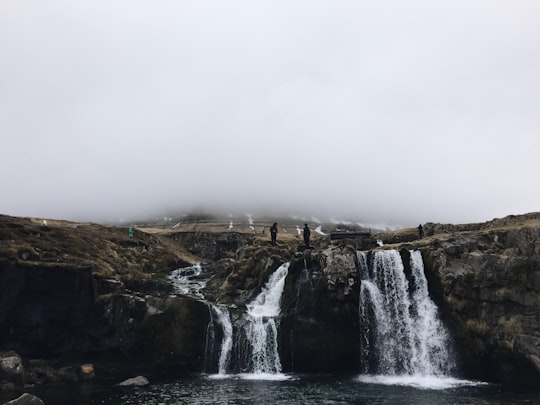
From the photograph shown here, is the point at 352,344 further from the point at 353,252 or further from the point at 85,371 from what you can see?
the point at 85,371

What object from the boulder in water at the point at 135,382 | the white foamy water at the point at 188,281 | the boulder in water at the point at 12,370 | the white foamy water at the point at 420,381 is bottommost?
the boulder in water at the point at 135,382

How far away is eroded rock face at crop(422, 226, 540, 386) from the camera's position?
5294cm

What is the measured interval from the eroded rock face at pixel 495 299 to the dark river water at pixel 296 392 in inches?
142

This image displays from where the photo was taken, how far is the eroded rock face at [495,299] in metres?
52.9

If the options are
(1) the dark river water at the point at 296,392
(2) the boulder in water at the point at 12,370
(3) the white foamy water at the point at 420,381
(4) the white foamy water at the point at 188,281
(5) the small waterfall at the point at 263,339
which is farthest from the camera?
(4) the white foamy water at the point at 188,281

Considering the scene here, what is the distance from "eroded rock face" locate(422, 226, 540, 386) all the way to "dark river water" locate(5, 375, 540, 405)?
3612 mm

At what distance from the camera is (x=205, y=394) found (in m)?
49.8

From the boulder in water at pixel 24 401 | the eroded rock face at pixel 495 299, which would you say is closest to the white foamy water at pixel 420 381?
the eroded rock face at pixel 495 299

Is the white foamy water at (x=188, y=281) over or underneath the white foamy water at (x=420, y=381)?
over

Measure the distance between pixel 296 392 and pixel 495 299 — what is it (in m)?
27.9

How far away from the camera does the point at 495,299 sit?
5625 centimetres

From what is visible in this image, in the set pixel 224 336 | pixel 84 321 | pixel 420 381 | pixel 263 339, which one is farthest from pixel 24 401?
pixel 420 381

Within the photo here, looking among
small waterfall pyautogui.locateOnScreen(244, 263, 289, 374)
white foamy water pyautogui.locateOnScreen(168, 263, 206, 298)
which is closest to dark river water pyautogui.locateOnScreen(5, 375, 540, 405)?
small waterfall pyautogui.locateOnScreen(244, 263, 289, 374)

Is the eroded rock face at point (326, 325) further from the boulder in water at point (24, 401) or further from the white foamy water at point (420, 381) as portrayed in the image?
the boulder in water at point (24, 401)
